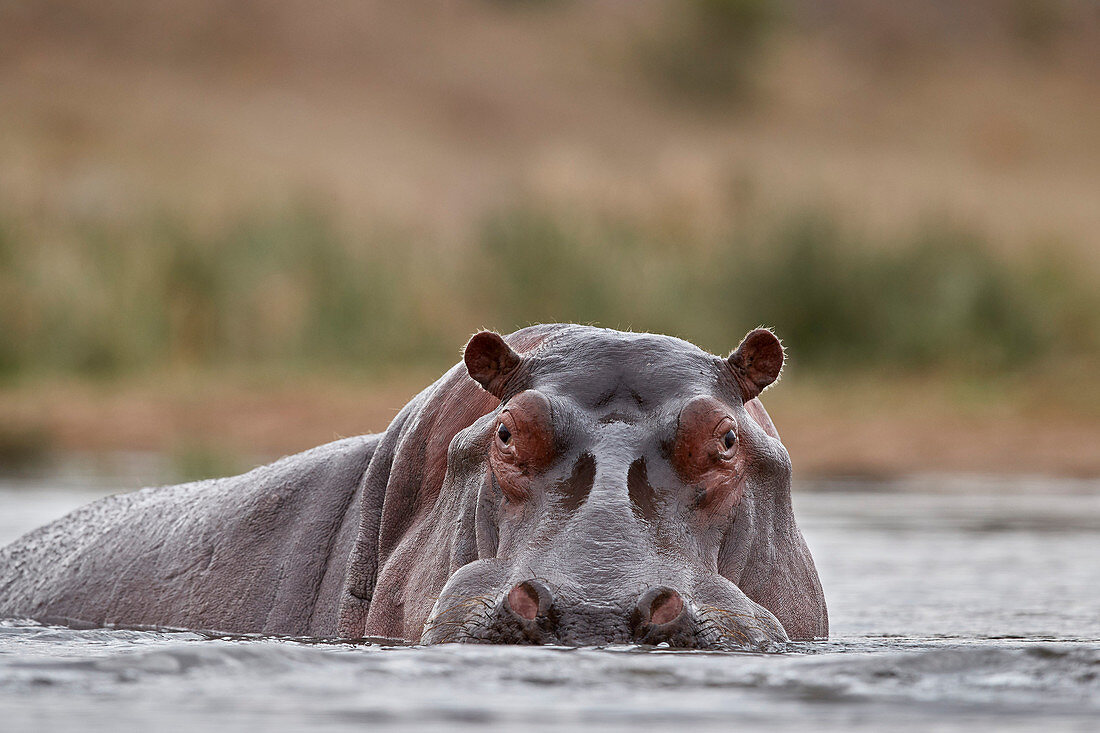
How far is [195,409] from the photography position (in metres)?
18.6

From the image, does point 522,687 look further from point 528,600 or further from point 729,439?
point 729,439

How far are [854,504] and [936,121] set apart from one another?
51668mm

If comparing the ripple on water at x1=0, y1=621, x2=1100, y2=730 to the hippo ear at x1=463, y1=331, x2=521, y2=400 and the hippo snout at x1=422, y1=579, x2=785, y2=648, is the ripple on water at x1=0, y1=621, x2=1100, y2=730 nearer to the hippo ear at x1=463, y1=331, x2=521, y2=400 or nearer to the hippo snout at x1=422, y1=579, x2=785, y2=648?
the hippo snout at x1=422, y1=579, x2=785, y2=648

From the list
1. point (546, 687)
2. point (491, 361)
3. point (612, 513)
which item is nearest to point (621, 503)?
point (612, 513)

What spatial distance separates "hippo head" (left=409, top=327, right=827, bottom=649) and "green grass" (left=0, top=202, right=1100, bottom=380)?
1402 centimetres

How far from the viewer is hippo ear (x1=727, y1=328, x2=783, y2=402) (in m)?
5.34

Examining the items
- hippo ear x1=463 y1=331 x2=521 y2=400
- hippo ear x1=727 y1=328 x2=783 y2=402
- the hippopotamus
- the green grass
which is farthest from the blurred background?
hippo ear x1=727 y1=328 x2=783 y2=402

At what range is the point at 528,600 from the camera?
4.39m

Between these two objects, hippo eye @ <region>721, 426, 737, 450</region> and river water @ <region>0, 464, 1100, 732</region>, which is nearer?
river water @ <region>0, 464, 1100, 732</region>

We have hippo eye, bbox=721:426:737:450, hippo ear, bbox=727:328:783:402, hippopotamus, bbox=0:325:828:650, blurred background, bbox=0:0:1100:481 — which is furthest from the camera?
blurred background, bbox=0:0:1100:481

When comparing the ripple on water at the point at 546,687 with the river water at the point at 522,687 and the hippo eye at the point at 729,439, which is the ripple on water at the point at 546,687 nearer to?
the river water at the point at 522,687

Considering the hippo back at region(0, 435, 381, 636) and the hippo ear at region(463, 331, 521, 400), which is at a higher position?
the hippo ear at region(463, 331, 521, 400)

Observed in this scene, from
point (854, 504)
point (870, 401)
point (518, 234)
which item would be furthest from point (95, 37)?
point (854, 504)

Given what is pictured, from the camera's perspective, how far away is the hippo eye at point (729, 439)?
4944mm
